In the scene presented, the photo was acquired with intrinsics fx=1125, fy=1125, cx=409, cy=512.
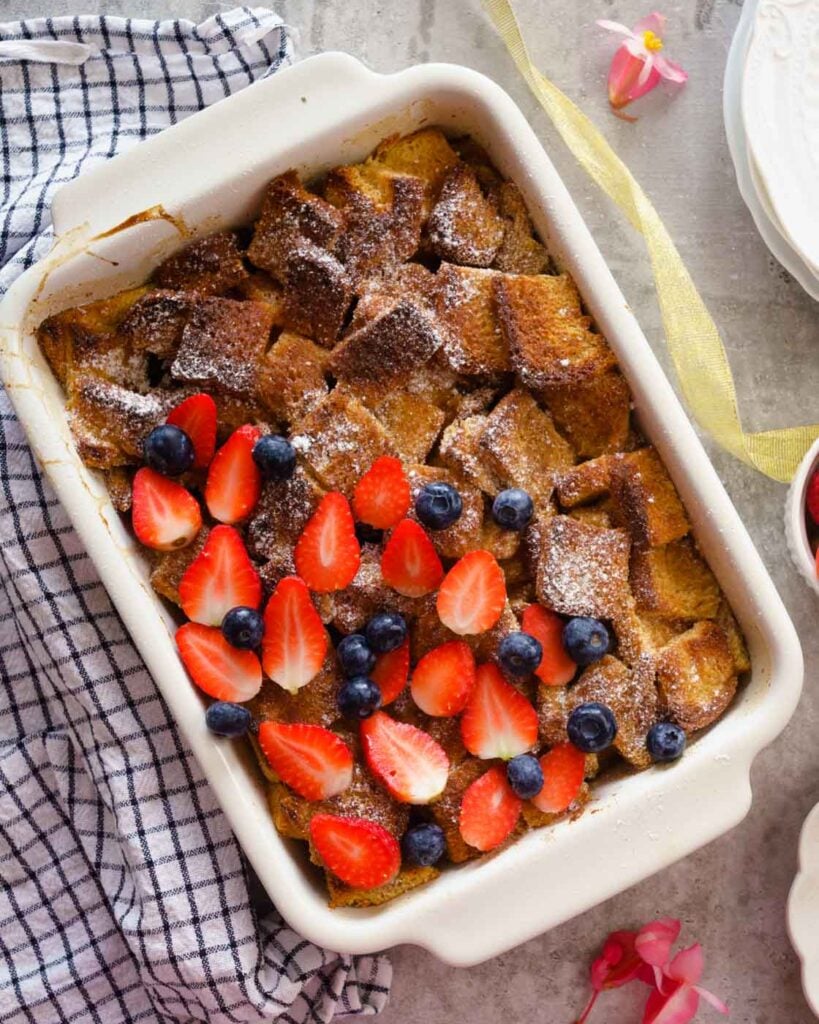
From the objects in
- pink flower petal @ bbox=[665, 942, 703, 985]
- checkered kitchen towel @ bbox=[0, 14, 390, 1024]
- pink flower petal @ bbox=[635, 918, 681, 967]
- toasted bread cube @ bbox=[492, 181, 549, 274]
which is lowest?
pink flower petal @ bbox=[665, 942, 703, 985]

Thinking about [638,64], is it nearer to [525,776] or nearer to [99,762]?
[525,776]

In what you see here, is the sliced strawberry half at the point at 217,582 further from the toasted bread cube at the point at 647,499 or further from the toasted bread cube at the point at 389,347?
the toasted bread cube at the point at 647,499

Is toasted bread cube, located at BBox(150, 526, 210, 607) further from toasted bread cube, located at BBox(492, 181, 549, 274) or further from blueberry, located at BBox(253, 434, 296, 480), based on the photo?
toasted bread cube, located at BBox(492, 181, 549, 274)

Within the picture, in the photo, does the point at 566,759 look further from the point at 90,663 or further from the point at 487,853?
the point at 90,663

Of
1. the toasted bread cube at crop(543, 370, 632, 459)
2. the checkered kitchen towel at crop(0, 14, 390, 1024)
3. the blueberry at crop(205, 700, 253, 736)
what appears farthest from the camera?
the checkered kitchen towel at crop(0, 14, 390, 1024)

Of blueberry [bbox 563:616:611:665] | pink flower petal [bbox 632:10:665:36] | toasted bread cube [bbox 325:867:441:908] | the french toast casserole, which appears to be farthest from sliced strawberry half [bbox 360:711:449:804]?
pink flower petal [bbox 632:10:665:36]

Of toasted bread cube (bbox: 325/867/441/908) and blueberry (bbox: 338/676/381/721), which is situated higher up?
blueberry (bbox: 338/676/381/721)

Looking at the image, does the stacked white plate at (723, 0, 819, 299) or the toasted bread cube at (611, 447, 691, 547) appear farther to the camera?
the stacked white plate at (723, 0, 819, 299)

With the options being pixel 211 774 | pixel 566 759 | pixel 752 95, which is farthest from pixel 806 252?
pixel 211 774

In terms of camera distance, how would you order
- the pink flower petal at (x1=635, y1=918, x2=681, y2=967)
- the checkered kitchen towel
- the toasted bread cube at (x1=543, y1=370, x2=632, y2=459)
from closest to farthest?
the toasted bread cube at (x1=543, y1=370, x2=632, y2=459), the checkered kitchen towel, the pink flower petal at (x1=635, y1=918, x2=681, y2=967)
